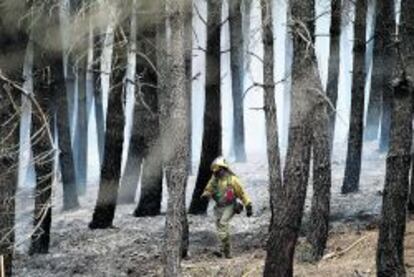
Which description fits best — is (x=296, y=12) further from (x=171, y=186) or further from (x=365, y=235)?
(x=365, y=235)

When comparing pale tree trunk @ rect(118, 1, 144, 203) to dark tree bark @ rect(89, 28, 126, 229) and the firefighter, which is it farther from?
the firefighter

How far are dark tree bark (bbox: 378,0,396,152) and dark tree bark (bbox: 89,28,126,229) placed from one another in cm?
576

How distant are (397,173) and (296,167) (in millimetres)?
1586

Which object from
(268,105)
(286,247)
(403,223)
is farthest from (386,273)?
(268,105)

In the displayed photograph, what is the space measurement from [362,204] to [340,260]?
4944 millimetres

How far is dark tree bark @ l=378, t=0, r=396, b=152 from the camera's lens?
16688 mm

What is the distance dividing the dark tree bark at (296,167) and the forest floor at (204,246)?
1.29 meters

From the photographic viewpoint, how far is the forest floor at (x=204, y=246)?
12609 mm

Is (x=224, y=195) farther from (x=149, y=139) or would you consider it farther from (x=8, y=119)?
(x=8, y=119)

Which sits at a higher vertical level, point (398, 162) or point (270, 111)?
point (270, 111)

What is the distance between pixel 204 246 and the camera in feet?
51.0

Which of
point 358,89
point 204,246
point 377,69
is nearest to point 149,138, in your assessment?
point 204,246

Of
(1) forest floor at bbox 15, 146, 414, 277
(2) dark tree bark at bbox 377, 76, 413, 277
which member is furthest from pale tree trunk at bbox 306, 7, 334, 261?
(2) dark tree bark at bbox 377, 76, 413, 277

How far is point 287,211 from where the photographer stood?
1024cm
